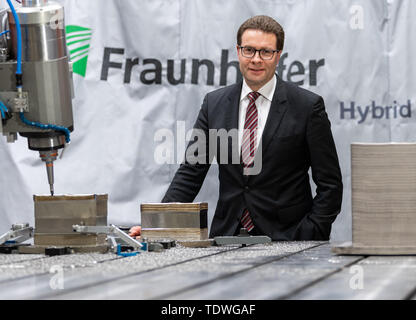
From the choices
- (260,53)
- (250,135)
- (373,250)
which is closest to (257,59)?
(260,53)

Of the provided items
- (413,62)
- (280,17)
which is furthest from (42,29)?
(413,62)

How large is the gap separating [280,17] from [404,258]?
2.34m

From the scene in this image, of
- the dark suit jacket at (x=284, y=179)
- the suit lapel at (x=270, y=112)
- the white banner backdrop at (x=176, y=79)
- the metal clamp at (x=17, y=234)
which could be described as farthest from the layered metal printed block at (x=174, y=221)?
the white banner backdrop at (x=176, y=79)

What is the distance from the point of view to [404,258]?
1.74 metres

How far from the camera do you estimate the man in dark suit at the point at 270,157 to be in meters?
3.01

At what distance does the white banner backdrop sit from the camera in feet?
12.4

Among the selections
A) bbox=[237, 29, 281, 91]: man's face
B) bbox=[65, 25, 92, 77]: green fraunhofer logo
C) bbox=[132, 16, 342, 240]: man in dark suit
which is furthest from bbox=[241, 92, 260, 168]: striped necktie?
bbox=[65, 25, 92, 77]: green fraunhofer logo

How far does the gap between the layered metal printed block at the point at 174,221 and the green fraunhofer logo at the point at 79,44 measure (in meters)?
1.76

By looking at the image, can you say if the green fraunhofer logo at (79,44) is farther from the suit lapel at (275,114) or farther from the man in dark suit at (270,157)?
the suit lapel at (275,114)

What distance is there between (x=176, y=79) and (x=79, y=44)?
50cm

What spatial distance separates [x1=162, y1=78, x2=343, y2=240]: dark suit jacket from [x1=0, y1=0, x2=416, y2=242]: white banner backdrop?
676mm

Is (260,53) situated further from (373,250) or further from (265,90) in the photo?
(373,250)

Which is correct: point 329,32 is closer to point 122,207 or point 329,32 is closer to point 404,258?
point 122,207

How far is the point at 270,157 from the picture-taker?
3.03 m
